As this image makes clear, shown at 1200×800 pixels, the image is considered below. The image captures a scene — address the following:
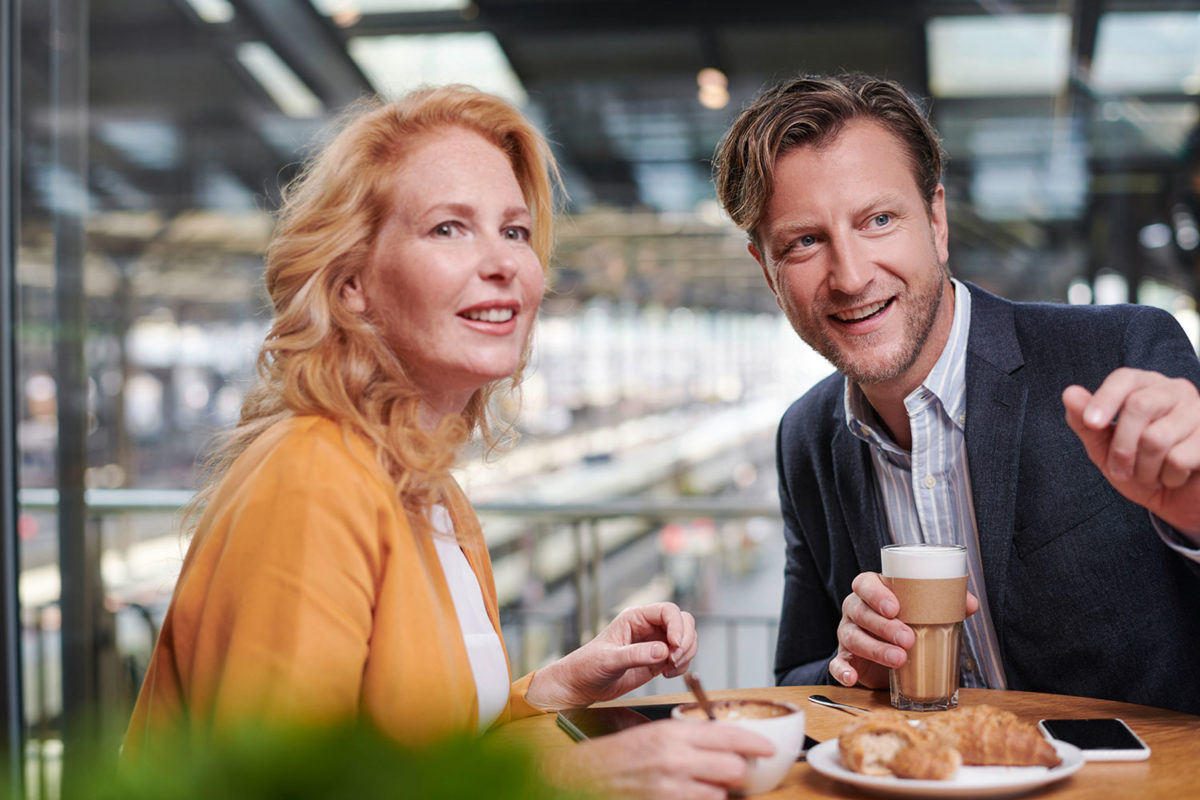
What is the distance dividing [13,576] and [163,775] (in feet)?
10.3

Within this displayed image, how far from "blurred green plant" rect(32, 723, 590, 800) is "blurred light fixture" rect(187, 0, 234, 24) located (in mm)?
4146

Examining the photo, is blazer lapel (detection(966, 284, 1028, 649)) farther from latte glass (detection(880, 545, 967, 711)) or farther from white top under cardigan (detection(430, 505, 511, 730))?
white top under cardigan (detection(430, 505, 511, 730))

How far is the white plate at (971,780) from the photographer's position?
0.90 metres

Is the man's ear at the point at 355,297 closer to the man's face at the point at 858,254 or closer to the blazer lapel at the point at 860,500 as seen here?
the man's face at the point at 858,254

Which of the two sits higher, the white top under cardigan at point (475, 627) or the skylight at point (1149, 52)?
the skylight at point (1149, 52)

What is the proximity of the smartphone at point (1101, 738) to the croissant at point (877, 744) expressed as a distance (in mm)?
196

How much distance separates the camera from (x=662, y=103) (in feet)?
13.2

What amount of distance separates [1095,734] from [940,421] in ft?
2.19

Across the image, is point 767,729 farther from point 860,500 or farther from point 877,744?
point 860,500

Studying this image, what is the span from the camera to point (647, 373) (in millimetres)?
4316

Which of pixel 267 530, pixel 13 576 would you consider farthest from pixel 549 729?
pixel 13 576

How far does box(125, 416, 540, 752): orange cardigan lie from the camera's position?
3.18 ft

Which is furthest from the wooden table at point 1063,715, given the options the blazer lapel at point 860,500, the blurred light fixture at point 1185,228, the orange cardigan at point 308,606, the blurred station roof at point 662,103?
the blurred light fixture at point 1185,228

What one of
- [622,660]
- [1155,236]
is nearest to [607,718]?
[622,660]
